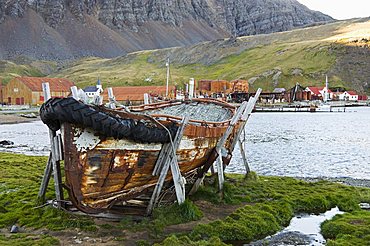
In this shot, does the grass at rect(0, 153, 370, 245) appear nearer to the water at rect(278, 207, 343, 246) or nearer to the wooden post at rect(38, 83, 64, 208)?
the water at rect(278, 207, 343, 246)

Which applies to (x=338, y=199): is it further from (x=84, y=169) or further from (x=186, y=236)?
(x=84, y=169)

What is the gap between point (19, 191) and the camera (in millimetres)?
18484

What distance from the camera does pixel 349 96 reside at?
543ft

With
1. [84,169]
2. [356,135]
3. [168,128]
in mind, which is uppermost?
[168,128]

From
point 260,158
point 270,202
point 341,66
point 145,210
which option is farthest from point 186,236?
point 341,66

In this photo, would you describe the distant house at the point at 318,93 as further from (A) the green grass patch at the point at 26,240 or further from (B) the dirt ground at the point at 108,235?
(A) the green grass patch at the point at 26,240

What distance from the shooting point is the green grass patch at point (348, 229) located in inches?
522

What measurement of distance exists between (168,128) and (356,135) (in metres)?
51.0

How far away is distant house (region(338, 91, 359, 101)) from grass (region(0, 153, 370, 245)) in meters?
152

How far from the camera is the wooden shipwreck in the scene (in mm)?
12484

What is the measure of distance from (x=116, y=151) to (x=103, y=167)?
1.98 feet

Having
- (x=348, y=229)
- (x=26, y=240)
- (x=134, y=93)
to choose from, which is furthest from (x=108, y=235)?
(x=134, y=93)

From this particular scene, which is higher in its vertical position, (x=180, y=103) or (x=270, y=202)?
(x=180, y=103)

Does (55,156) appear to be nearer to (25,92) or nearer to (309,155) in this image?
(309,155)
